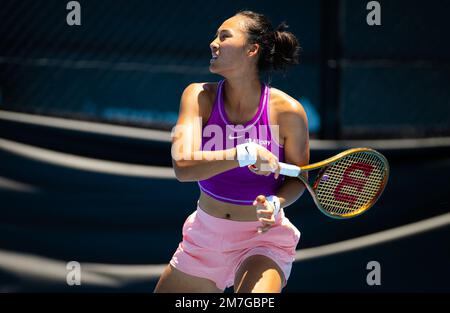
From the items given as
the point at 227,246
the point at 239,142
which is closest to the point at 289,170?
the point at 239,142

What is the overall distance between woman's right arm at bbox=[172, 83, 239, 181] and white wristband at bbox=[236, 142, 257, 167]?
28mm

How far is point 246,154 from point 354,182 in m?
0.65

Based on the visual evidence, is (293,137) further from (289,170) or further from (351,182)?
(351,182)

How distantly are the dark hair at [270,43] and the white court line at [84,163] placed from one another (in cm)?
126

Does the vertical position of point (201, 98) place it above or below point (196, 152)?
above

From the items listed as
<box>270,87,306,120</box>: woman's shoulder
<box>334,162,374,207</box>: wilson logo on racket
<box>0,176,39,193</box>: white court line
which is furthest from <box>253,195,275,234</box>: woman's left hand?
<box>0,176,39,193</box>: white court line

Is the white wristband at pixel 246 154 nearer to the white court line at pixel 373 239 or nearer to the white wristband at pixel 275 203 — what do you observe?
the white wristband at pixel 275 203

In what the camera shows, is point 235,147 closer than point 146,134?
Yes

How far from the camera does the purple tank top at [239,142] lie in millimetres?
2873

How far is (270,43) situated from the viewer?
9.77 ft

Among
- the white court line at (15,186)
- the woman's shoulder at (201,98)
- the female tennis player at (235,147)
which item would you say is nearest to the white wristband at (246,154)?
the female tennis player at (235,147)

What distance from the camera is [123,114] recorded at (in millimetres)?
4477

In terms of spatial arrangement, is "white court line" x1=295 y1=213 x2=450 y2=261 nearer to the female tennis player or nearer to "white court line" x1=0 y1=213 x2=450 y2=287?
"white court line" x1=0 y1=213 x2=450 y2=287

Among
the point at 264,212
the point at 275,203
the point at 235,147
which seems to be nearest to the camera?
the point at 264,212
